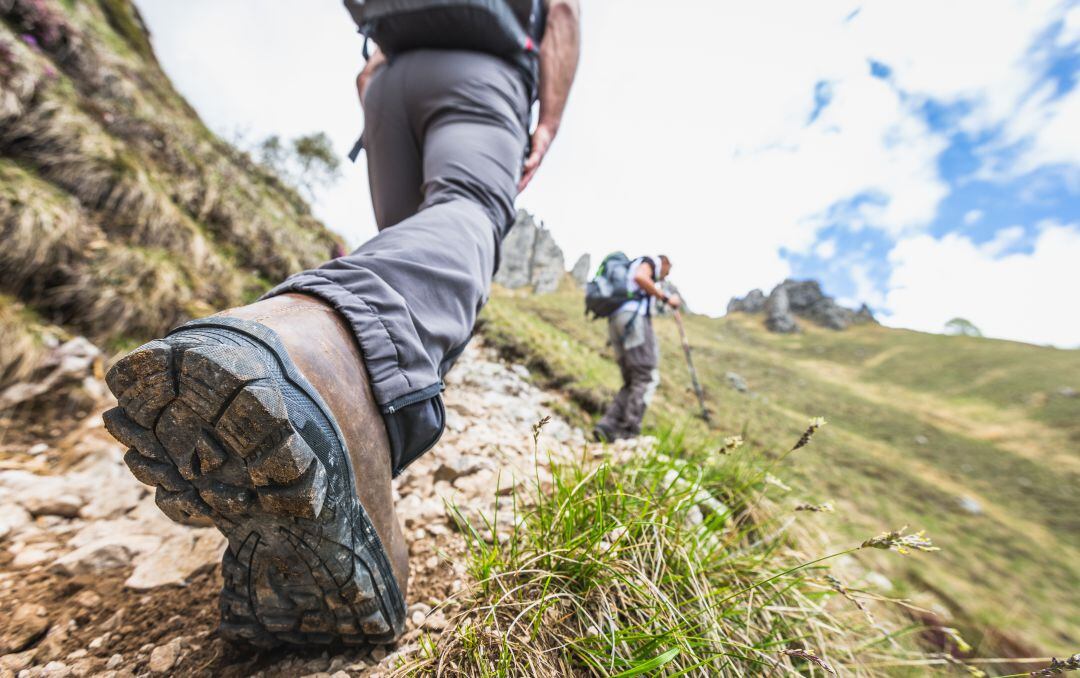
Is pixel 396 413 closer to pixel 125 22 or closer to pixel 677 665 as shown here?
pixel 677 665

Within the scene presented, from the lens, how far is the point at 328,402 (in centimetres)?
67

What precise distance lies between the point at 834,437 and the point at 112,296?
1452 cm

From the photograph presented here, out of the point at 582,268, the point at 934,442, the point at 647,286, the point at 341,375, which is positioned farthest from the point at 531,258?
the point at 341,375

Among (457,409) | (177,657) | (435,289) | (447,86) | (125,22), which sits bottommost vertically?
(177,657)

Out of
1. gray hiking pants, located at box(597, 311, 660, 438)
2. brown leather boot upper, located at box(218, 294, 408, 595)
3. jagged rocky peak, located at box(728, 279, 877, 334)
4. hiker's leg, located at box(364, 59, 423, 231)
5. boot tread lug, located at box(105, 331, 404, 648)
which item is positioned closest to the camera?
boot tread lug, located at box(105, 331, 404, 648)

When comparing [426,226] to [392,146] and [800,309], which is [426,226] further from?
[800,309]

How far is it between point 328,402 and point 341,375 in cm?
5

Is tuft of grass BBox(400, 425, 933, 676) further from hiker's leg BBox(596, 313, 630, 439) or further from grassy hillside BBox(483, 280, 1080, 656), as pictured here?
hiker's leg BBox(596, 313, 630, 439)

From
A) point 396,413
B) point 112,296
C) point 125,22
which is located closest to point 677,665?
point 396,413

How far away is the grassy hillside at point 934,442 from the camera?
4352mm

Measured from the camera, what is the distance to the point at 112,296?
239 centimetres

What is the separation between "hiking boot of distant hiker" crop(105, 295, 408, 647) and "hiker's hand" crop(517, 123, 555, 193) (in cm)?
118

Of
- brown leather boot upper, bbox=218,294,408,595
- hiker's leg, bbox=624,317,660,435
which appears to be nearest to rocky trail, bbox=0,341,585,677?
brown leather boot upper, bbox=218,294,408,595

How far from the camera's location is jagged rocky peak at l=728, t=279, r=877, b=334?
51812 millimetres
